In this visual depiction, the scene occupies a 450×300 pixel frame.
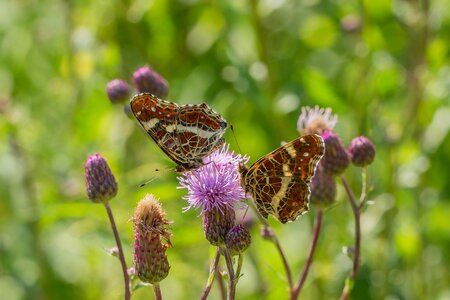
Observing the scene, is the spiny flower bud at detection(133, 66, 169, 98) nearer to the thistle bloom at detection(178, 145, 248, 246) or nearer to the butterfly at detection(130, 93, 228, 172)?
the butterfly at detection(130, 93, 228, 172)

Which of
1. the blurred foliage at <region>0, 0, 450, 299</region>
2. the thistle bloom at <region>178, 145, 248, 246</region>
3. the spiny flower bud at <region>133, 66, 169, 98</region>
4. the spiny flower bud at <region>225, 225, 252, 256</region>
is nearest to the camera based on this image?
the spiny flower bud at <region>225, 225, 252, 256</region>

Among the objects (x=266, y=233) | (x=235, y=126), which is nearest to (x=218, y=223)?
(x=266, y=233)

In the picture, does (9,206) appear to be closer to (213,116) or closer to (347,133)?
(347,133)

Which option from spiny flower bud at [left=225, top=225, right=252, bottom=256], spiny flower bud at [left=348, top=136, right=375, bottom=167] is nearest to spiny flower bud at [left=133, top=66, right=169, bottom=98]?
spiny flower bud at [left=348, top=136, right=375, bottom=167]

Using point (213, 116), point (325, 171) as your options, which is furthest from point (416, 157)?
point (213, 116)

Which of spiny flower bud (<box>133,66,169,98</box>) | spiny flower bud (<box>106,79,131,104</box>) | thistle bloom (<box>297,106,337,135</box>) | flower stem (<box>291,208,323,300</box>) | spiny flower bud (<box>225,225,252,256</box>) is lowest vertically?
spiny flower bud (<box>225,225,252,256</box>)

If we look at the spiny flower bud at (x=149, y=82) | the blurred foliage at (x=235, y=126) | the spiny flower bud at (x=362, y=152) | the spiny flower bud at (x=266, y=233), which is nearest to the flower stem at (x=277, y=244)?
the spiny flower bud at (x=266, y=233)

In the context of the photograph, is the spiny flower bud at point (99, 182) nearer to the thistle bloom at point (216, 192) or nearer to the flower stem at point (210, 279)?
the thistle bloom at point (216, 192)
